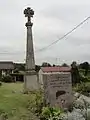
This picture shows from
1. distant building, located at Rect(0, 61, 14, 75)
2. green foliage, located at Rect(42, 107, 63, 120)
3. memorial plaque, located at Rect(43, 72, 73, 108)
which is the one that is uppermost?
distant building, located at Rect(0, 61, 14, 75)

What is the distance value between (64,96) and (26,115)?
2.31 metres

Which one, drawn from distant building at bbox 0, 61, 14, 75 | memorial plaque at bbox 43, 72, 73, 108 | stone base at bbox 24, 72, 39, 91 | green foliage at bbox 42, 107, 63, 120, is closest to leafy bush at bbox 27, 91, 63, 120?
green foliage at bbox 42, 107, 63, 120

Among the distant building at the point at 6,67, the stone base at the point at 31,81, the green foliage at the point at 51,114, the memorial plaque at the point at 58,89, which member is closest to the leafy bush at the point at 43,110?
the green foliage at the point at 51,114

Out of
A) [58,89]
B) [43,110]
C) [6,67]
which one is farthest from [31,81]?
[6,67]

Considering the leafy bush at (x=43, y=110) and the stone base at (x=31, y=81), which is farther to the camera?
the stone base at (x=31, y=81)

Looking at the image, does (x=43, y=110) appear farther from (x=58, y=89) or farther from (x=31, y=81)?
(x=31, y=81)

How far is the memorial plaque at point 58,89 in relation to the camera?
1521 cm

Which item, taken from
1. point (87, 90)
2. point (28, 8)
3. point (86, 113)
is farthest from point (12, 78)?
point (86, 113)

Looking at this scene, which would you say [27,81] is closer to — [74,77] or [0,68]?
[74,77]

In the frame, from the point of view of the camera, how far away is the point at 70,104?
605 inches

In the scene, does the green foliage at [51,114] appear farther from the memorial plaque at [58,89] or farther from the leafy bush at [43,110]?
the memorial plaque at [58,89]

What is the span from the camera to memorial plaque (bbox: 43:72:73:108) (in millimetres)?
15205

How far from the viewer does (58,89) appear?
605 inches

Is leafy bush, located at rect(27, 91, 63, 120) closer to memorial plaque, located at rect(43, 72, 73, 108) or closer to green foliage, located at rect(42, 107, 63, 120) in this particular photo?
green foliage, located at rect(42, 107, 63, 120)
